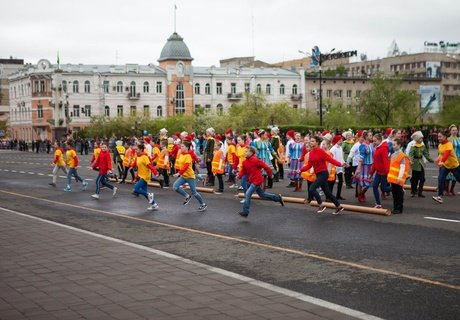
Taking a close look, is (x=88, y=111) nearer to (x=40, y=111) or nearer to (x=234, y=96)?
(x=40, y=111)

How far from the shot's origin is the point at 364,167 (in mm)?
19859

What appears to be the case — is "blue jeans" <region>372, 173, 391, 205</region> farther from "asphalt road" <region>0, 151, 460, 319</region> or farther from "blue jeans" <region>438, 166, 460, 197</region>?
"blue jeans" <region>438, 166, 460, 197</region>

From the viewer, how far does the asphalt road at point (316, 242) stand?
28.0 feet

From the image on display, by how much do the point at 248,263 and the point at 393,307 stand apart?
3.12 metres

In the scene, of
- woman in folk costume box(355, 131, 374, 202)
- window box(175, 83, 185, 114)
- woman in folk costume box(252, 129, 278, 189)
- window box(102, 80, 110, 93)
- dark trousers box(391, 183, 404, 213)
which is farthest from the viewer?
window box(175, 83, 185, 114)

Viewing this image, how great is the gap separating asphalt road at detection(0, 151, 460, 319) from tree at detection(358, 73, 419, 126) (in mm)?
60174

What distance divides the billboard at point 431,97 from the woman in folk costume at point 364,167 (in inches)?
3924

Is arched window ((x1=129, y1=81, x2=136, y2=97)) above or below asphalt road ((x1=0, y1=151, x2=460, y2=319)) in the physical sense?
above

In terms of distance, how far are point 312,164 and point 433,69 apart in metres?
124

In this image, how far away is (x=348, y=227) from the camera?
46.5 feet

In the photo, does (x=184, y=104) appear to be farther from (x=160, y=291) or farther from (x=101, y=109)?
(x=160, y=291)

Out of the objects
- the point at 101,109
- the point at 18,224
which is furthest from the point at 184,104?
the point at 18,224

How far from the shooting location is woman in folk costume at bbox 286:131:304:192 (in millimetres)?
23172

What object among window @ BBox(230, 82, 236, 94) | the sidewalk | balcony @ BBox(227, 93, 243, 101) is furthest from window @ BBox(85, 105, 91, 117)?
the sidewalk
